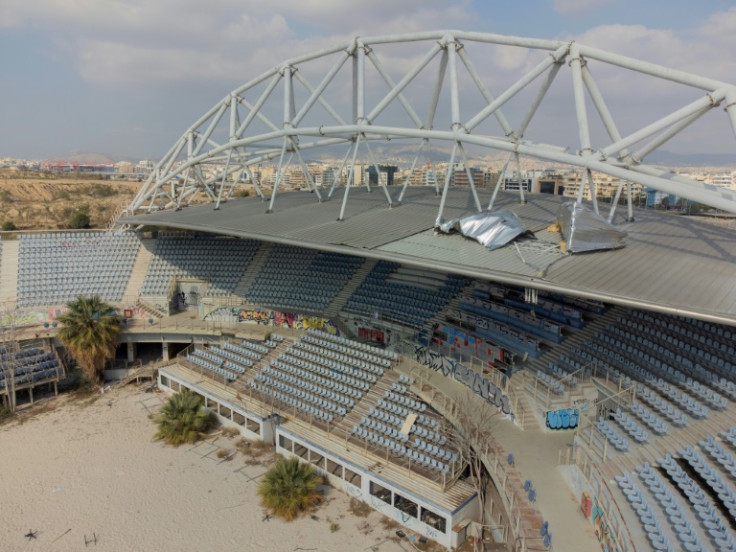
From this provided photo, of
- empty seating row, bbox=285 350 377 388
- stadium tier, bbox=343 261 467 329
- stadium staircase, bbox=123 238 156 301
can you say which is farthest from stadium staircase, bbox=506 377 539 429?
stadium staircase, bbox=123 238 156 301

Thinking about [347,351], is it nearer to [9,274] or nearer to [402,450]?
[402,450]

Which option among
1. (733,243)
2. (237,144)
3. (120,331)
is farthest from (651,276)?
(120,331)

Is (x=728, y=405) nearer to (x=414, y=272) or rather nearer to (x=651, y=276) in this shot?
(x=651, y=276)

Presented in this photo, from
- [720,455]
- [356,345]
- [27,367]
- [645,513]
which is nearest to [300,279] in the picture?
[356,345]

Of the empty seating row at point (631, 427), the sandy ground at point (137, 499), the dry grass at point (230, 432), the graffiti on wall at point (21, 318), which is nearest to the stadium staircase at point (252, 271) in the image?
the dry grass at point (230, 432)

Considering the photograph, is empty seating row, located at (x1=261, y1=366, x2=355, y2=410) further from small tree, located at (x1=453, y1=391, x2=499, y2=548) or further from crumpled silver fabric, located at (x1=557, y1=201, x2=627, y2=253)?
crumpled silver fabric, located at (x1=557, y1=201, x2=627, y2=253)

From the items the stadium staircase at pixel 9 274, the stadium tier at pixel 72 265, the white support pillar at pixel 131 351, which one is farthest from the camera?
the stadium tier at pixel 72 265

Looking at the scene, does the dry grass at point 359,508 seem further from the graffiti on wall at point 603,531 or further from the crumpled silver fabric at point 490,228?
the crumpled silver fabric at point 490,228
